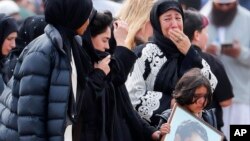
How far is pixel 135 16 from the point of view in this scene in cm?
777

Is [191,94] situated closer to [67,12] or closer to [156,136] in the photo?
[156,136]

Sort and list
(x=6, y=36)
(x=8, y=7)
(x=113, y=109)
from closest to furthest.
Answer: (x=113, y=109)
(x=6, y=36)
(x=8, y=7)

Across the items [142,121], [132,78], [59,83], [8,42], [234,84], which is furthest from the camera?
[234,84]

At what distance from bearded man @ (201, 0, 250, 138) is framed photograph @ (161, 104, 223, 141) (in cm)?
377

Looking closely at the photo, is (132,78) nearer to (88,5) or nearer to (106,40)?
(106,40)

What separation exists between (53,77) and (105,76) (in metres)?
0.73

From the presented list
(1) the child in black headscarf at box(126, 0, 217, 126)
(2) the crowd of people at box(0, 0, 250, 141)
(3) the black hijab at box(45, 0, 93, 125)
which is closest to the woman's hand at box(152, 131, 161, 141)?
(2) the crowd of people at box(0, 0, 250, 141)

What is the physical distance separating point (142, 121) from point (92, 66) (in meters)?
0.66

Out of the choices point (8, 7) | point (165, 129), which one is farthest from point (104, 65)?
point (8, 7)

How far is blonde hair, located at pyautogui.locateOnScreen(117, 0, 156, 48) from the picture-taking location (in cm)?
771

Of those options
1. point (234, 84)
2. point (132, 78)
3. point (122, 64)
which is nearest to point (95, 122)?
point (122, 64)

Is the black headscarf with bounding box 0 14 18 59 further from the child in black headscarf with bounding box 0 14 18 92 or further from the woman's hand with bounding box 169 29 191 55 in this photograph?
the woman's hand with bounding box 169 29 191 55

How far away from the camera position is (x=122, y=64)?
6.30 m

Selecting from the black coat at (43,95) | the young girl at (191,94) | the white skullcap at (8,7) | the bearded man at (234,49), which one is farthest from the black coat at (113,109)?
the white skullcap at (8,7)
